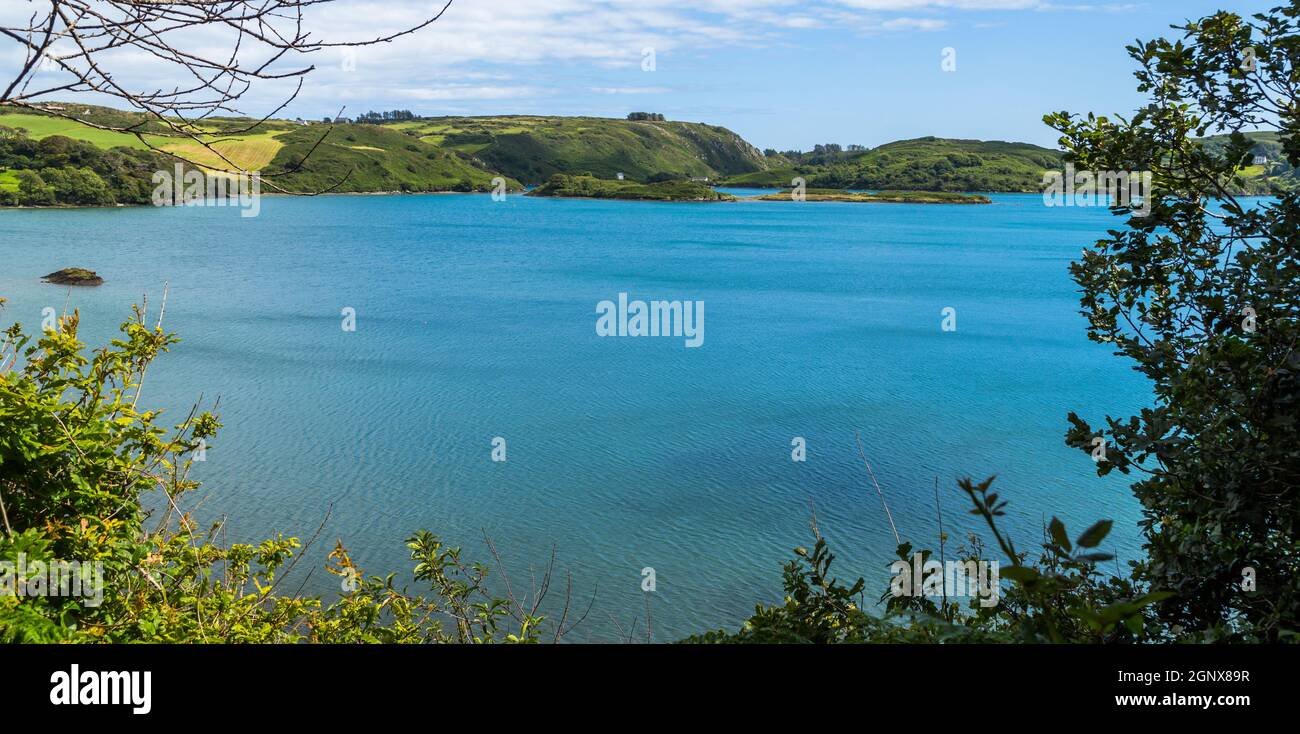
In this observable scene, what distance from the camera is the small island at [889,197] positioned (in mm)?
136750

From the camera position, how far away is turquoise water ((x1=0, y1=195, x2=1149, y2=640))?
1656 cm

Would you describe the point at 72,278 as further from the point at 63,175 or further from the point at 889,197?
the point at 889,197

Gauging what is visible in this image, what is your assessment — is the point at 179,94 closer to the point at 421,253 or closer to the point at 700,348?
the point at 700,348

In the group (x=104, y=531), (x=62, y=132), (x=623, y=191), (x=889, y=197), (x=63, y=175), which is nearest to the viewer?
(x=104, y=531)

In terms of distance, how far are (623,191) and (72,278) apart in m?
113

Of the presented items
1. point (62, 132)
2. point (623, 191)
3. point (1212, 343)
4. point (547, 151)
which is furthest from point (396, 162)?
point (1212, 343)

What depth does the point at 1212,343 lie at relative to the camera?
5.22 metres

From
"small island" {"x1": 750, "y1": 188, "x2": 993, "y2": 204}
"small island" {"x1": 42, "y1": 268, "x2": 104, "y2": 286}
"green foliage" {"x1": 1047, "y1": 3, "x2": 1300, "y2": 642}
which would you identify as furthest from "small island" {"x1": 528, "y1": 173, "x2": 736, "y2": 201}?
"green foliage" {"x1": 1047, "y1": 3, "x2": 1300, "y2": 642}

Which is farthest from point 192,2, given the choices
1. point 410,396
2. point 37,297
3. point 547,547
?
point 37,297

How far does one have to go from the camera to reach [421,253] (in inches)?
2744

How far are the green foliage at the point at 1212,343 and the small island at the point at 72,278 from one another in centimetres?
4464

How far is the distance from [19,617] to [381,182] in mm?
152632

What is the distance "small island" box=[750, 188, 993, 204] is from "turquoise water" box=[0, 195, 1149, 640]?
75228 mm

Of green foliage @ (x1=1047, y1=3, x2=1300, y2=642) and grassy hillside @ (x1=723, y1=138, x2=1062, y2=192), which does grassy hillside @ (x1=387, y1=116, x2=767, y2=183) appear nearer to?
grassy hillside @ (x1=723, y1=138, x2=1062, y2=192)
